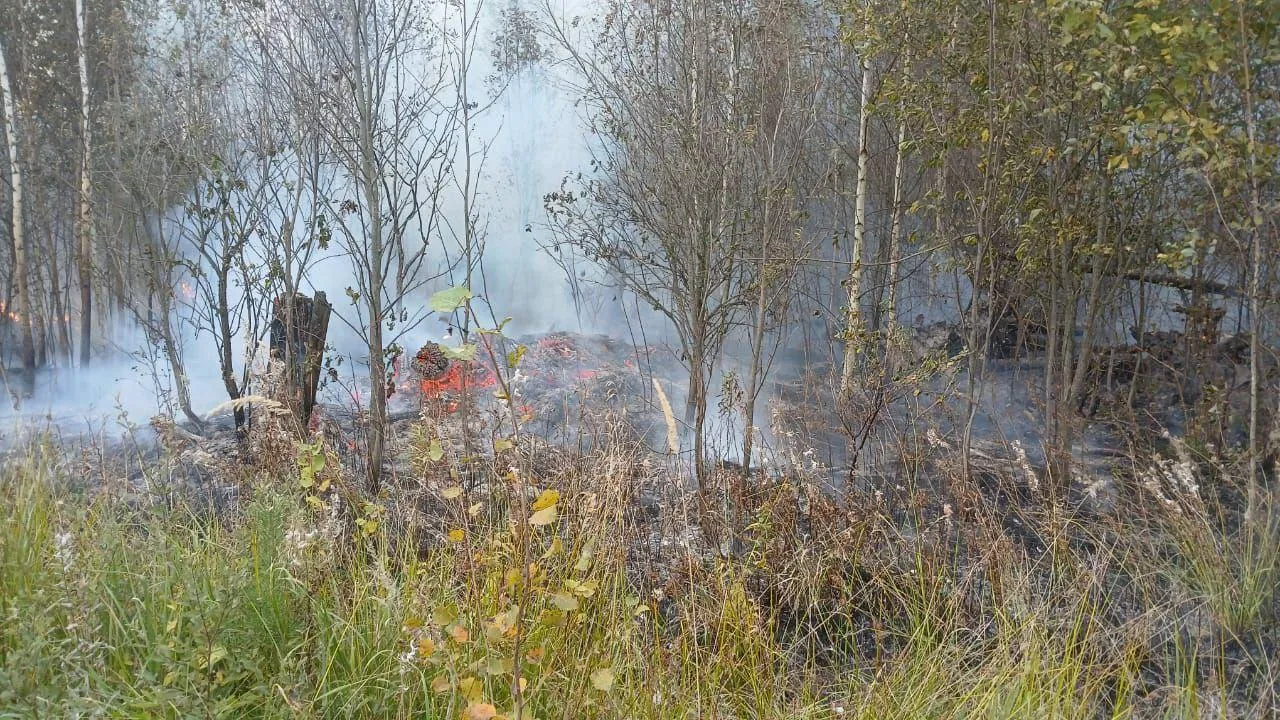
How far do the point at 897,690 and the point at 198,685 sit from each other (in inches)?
76.6

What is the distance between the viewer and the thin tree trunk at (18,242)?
356 inches

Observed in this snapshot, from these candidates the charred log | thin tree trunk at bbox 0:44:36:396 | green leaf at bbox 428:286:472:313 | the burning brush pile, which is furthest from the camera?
thin tree trunk at bbox 0:44:36:396

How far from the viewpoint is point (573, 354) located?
10.5 metres

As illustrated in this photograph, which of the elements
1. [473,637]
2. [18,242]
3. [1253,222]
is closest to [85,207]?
[18,242]

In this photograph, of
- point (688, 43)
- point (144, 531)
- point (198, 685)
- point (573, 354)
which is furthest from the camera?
point (573, 354)

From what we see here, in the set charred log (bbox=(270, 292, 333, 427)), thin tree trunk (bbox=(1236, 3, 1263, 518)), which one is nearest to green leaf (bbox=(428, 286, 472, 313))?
thin tree trunk (bbox=(1236, 3, 1263, 518))

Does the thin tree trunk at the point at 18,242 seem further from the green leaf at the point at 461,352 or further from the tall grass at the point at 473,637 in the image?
the green leaf at the point at 461,352

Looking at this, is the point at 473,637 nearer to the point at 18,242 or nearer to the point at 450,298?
the point at 450,298

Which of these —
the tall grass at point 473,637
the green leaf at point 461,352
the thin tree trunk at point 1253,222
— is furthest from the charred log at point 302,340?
the thin tree trunk at point 1253,222

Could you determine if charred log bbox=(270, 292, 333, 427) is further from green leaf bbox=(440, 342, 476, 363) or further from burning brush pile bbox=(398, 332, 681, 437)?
green leaf bbox=(440, 342, 476, 363)

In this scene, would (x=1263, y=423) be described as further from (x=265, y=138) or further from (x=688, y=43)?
(x=265, y=138)

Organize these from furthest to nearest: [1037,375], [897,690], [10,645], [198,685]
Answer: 1. [1037,375]
2. [897,690]
3. [10,645]
4. [198,685]

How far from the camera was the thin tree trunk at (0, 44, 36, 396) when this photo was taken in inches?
356

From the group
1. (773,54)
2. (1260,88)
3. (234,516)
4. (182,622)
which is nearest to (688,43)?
(773,54)
